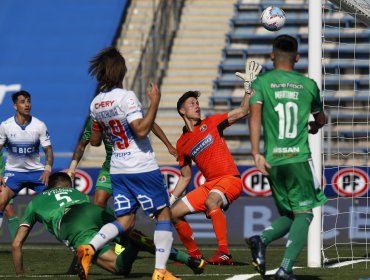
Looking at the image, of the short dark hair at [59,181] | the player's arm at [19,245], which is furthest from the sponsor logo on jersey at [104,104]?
the player's arm at [19,245]

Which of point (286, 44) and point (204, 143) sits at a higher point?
point (286, 44)

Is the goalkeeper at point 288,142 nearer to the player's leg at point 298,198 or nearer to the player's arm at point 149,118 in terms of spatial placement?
the player's leg at point 298,198

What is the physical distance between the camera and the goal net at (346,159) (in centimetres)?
1260

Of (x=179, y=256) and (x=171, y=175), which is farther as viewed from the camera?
(x=171, y=175)

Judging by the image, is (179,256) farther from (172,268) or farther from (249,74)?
(249,74)

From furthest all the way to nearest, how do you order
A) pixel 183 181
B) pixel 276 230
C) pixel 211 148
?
pixel 183 181, pixel 211 148, pixel 276 230

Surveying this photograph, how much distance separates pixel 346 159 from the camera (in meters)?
19.4

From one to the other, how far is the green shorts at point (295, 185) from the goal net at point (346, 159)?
127 inches

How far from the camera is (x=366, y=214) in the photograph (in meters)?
15.3

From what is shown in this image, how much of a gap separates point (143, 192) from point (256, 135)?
111cm

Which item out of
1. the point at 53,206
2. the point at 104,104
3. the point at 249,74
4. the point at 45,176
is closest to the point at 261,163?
the point at 104,104

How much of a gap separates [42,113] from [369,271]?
15.3 m

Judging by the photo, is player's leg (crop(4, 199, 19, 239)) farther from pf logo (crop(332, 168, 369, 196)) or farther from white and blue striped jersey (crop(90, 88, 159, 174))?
pf logo (crop(332, 168, 369, 196))

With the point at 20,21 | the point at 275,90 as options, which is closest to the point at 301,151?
the point at 275,90
